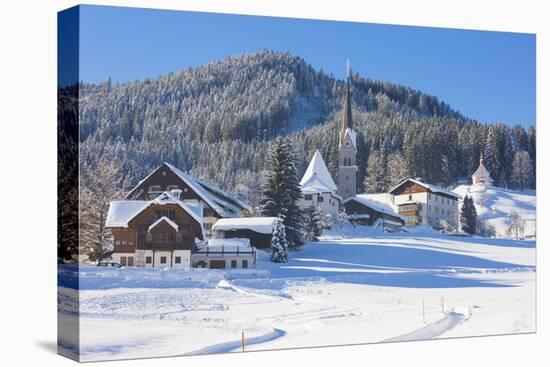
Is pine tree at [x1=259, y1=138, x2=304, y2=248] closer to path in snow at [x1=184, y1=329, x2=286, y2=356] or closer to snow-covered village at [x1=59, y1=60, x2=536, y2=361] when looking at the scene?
snow-covered village at [x1=59, y1=60, x2=536, y2=361]

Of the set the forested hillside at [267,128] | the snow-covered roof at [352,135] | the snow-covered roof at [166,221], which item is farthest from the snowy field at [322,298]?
the snow-covered roof at [352,135]

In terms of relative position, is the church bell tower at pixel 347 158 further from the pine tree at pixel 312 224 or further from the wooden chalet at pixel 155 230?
the wooden chalet at pixel 155 230

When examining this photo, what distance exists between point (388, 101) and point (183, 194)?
5.68m

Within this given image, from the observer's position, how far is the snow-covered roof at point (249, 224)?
23312mm

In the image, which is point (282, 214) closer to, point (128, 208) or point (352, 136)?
point (352, 136)

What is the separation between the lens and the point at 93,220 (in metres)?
21.4

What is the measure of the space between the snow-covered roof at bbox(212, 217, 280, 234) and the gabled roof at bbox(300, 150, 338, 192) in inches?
49.9

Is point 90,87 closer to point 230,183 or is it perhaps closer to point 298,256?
point 230,183

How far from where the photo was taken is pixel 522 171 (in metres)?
26.8

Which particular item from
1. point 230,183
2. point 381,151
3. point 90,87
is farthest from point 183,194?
point 381,151

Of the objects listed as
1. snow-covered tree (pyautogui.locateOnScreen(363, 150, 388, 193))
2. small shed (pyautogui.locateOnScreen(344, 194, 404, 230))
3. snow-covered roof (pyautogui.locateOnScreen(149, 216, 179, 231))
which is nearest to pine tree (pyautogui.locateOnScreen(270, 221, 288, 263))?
small shed (pyautogui.locateOnScreen(344, 194, 404, 230))

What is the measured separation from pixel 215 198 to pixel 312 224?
2.56 m

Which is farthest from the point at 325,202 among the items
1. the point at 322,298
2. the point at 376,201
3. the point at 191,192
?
the point at 191,192

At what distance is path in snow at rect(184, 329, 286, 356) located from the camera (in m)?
21.7
